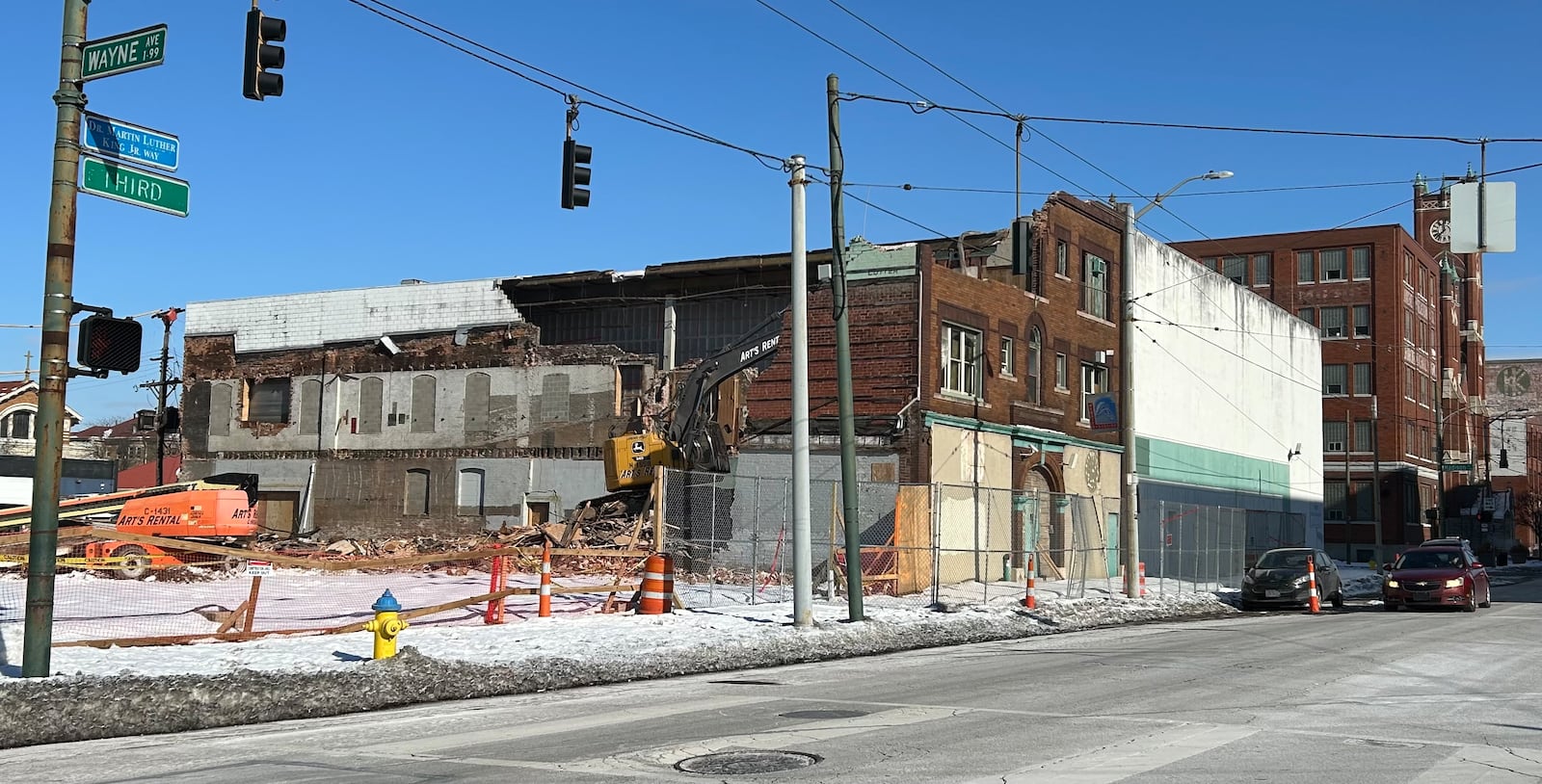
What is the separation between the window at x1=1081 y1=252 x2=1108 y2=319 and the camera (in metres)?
41.3

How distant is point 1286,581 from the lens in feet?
99.9

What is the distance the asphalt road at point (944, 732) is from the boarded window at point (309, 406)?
120ft

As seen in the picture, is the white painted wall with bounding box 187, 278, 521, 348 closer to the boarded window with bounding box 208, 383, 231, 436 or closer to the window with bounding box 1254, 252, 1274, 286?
the boarded window with bounding box 208, 383, 231, 436

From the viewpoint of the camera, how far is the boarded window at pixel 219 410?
168 ft

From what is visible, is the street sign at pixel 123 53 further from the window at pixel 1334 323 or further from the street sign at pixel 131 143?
the window at pixel 1334 323

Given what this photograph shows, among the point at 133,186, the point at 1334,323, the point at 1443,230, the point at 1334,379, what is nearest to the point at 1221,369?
the point at 1443,230

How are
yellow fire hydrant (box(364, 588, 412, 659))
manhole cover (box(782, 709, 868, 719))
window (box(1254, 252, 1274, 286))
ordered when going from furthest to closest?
window (box(1254, 252, 1274, 286)), yellow fire hydrant (box(364, 588, 412, 659)), manhole cover (box(782, 709, 868, 719))

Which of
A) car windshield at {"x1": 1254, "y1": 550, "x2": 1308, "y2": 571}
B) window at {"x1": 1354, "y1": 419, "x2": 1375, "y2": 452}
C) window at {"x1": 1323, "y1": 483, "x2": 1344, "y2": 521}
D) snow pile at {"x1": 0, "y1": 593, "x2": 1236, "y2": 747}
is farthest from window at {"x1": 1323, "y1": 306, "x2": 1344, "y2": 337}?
snow pile at {"x1": 0, "y1": 593, "x2": 1236, "y2": 747}

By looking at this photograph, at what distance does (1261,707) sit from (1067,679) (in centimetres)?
278

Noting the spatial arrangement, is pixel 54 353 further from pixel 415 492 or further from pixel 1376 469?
pixel 1376 469

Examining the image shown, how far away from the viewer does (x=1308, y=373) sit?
6281 centimetres

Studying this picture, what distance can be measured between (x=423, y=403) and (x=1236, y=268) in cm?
5300

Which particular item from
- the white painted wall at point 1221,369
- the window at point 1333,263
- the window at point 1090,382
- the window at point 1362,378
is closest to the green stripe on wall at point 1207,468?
the white painted wall at point 1221,369

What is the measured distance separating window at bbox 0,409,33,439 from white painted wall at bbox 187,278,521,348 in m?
35.5
